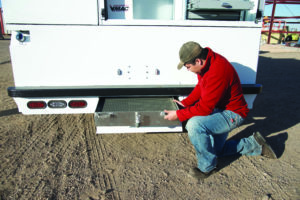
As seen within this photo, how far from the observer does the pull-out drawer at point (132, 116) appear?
287cm

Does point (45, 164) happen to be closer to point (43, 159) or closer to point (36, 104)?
point (43, 159)

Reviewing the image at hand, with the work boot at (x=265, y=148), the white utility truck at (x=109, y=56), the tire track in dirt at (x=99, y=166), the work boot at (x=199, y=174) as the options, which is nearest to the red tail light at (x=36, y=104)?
the white utility truck at (x=109, y=56)

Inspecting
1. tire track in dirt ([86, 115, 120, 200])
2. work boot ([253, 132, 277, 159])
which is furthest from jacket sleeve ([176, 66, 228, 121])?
tire track in dirt ([86, 115, 120, 200])

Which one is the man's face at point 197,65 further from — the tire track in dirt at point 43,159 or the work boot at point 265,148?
the tire track in dirt at point 43,159

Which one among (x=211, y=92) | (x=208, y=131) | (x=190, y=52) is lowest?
(x=208, y=131)

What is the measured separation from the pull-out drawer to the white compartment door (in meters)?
0.96

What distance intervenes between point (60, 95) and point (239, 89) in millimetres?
1971

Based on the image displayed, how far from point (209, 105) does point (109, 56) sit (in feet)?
4.07

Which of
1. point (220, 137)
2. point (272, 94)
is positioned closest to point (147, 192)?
point (220, 137)

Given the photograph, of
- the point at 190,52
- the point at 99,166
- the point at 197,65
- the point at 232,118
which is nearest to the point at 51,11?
the point at 190,52

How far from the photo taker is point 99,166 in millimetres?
2945

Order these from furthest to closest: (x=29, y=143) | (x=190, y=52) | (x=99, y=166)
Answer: (x=29, y=143), (x=99, y=166), (x=190, y=52)

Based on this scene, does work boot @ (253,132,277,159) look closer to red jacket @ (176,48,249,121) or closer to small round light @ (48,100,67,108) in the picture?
red jacket @ (176,48,249,121)

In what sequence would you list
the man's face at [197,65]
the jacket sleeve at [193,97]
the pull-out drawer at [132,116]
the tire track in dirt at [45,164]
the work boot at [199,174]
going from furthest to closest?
the jacket sleeve at [193,97], the pull-out drawer at [132,116], the work boot at [199,174], the man's face at [197,65], the tire track in dirt at [45,164]
